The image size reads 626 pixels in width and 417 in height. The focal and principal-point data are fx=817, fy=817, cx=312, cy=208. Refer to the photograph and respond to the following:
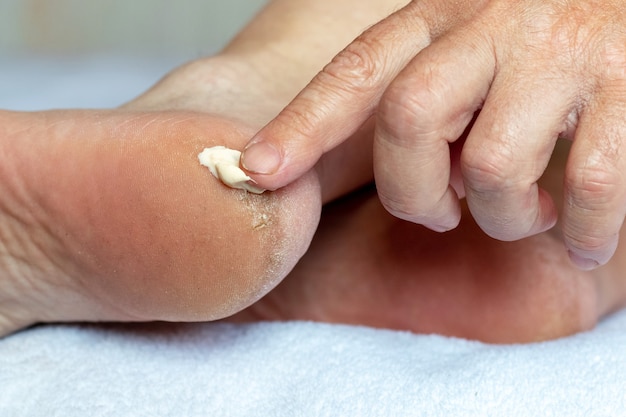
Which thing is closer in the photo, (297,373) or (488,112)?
(488,112)

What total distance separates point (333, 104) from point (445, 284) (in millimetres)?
259

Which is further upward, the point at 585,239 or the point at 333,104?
the point at 333,104

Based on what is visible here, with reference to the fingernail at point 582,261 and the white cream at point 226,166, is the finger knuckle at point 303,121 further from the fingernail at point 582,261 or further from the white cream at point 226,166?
the fingernail at point 582,261

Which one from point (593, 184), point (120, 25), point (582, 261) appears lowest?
point (120, 25)

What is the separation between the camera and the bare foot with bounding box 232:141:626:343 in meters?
0.77

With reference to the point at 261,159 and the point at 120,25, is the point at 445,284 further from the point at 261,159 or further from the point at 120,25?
the point at 120,25

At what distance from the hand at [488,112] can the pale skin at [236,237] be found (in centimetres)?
6

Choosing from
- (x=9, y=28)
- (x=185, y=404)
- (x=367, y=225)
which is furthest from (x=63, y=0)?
(x=185, y=404)

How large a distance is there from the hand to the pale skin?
0.19ft

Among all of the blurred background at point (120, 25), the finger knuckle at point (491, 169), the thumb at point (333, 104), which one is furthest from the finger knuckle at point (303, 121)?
the blurred background at point (120, 25)

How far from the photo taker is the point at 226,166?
0.60 metres

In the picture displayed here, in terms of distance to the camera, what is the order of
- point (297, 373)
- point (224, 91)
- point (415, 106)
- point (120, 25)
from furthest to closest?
point (120, 25) < point (224, 91) < point (297, 373) < point (415, 106)

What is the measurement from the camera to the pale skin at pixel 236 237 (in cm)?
63

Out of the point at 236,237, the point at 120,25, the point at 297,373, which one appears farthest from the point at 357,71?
Result: the point at 120,25
